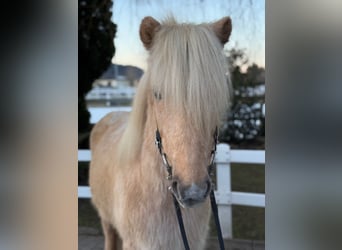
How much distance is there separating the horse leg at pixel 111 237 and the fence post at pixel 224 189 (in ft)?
2.46

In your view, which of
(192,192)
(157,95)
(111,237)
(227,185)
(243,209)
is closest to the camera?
(192,192)

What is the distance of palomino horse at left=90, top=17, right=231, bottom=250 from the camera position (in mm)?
781

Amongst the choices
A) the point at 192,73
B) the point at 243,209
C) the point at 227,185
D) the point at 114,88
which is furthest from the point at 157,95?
the point at 243,209

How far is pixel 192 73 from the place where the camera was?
2.64 ft

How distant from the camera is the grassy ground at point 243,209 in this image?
2.02 m

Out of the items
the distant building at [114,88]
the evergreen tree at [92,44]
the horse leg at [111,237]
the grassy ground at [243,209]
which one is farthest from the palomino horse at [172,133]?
the grassy ground at [243,209]

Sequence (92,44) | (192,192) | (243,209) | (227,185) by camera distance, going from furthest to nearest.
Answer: (243,209) → (227,185) → (92,44) → (192,192)

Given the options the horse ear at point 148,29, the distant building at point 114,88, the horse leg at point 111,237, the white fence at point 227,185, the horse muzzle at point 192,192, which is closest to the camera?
the horse muzzle at point 192,192

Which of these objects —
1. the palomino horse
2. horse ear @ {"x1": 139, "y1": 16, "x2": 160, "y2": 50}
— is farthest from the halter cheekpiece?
horse ear @ {"x1": 139, "y1": 16, "x2": 160, "y2": 50}

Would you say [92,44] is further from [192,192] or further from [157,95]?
[192,192]

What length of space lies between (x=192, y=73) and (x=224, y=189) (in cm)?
144

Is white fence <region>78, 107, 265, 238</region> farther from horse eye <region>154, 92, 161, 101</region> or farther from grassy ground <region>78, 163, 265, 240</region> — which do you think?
horse eye <region>154, 92, 161, 101</region>

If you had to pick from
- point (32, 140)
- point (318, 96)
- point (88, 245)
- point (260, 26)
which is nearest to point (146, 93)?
point (32, 140)

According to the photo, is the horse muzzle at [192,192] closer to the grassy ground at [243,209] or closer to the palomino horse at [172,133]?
the palomino horse at [172,133]
